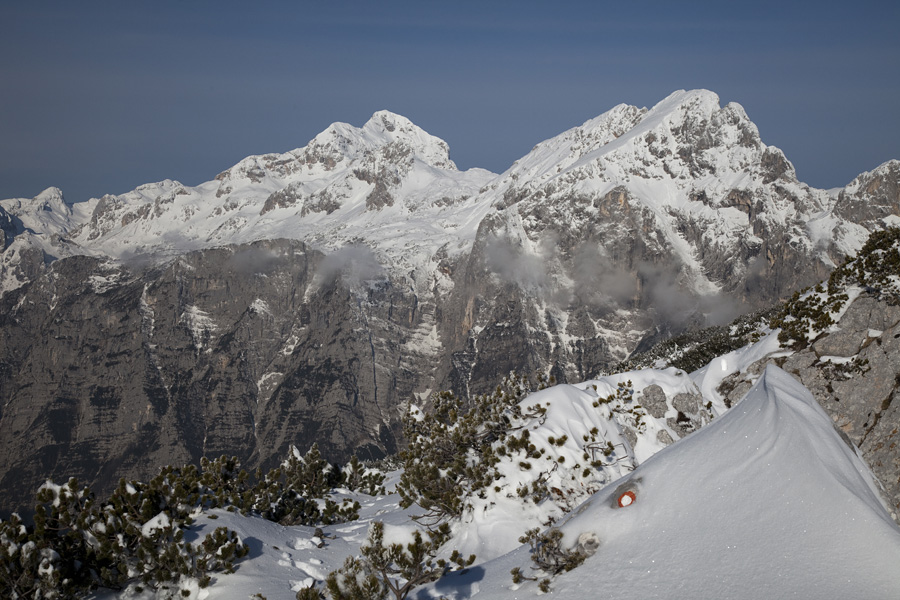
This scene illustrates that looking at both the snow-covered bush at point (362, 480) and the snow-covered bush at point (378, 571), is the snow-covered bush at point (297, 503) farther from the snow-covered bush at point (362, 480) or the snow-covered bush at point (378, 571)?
the snow-covered bush at point (378, 571)

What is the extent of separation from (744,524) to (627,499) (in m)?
1.73

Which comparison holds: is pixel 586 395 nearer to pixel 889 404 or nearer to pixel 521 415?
pixel 521 415

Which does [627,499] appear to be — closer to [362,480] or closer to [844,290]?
[844,290]

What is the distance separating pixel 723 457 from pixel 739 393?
46.4 feet

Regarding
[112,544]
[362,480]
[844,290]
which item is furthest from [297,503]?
[844,290]

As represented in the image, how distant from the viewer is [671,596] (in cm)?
899

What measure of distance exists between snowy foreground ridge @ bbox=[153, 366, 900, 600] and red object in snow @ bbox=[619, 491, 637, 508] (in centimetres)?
6

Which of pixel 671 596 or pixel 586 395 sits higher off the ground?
pixel 586 395

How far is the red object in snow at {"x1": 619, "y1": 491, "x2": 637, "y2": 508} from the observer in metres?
10.7

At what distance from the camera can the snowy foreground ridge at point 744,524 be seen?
8.80 meters

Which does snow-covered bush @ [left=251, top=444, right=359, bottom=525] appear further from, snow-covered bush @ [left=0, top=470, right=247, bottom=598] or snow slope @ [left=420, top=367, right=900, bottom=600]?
snow slope @ [left=420, top=367, right=900, bottom=600]

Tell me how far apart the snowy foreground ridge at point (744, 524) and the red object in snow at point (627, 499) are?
0.21 ft

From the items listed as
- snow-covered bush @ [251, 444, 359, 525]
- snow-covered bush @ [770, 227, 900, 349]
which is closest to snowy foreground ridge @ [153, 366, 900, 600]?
snow-covered bush @ [770, 227, 900, 349]

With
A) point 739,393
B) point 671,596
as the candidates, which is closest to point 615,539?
point 671,596
